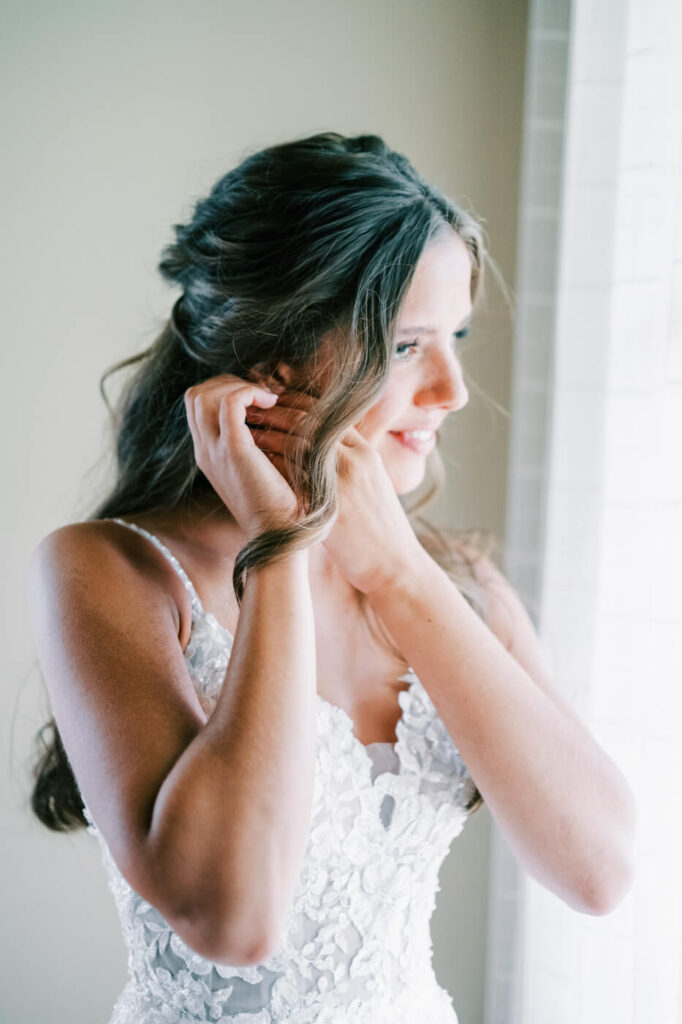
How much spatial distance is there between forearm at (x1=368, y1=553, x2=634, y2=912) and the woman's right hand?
22 cm

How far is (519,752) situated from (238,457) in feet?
1.56

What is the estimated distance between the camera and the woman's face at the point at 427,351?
1.09 metres

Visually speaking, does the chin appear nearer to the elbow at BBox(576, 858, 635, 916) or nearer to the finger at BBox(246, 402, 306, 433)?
the finger at BBox(246, 402, 306, 433)

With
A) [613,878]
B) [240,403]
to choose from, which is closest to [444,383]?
[240,403]

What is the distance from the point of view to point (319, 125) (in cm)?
164

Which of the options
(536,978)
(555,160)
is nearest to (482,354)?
(555,160)

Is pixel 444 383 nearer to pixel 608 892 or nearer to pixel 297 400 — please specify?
pixel 297 400

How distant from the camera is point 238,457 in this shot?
0.96 m

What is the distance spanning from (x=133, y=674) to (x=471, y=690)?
401mm

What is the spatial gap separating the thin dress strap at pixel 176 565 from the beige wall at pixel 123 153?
60 centimetres

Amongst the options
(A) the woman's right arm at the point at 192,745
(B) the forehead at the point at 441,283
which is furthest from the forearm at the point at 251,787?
(B) the forehead at the point at 441,283

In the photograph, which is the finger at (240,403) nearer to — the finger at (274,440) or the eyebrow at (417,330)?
the finger at (274,440)

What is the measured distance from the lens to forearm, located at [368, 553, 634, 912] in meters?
1.02

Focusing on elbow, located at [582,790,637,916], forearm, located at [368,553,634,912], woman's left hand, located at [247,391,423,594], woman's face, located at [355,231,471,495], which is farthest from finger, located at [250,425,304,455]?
elbow, located at [582,790,637,916]
